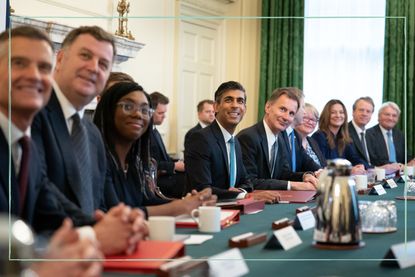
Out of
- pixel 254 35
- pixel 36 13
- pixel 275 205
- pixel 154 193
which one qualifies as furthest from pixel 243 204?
pixel 36 13

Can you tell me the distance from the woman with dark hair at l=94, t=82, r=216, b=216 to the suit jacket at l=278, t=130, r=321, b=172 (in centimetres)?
25

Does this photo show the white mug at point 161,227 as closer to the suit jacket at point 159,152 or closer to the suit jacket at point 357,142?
the suit jacket at point 159,152

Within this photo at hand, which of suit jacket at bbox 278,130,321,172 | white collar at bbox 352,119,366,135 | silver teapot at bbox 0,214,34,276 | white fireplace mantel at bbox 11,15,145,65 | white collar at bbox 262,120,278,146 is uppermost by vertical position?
white fireplace mantel at bbox 11,15,145,65

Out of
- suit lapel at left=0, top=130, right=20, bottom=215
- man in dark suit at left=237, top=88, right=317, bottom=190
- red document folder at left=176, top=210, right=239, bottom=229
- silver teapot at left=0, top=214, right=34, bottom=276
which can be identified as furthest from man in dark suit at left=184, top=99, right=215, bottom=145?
silver teapot at left=0, top=214, right=34, bottom=276

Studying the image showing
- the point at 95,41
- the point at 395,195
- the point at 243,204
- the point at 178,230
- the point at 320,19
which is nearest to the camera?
the point at 95,41

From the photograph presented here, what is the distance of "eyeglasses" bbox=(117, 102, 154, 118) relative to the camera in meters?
1.58

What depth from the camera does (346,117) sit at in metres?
1.74

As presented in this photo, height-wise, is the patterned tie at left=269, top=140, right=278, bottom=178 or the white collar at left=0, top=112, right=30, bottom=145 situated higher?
the white collar at left=0, top=112, right=30, bottom=145

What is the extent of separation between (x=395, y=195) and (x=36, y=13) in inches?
59.0

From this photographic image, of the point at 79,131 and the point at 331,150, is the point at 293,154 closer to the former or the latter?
the point at 331,150

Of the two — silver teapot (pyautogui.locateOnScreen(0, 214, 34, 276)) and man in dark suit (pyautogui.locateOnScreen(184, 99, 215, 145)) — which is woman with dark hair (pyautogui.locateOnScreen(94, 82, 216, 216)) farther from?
silver teapot (pyautogui.locateOnScreen(0, 214, 34, 276))

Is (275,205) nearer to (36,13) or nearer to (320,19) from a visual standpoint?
(320,19)

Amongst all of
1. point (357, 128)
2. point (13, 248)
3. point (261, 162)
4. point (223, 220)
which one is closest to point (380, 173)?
point (357, 128)

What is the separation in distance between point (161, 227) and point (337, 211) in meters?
0.44
